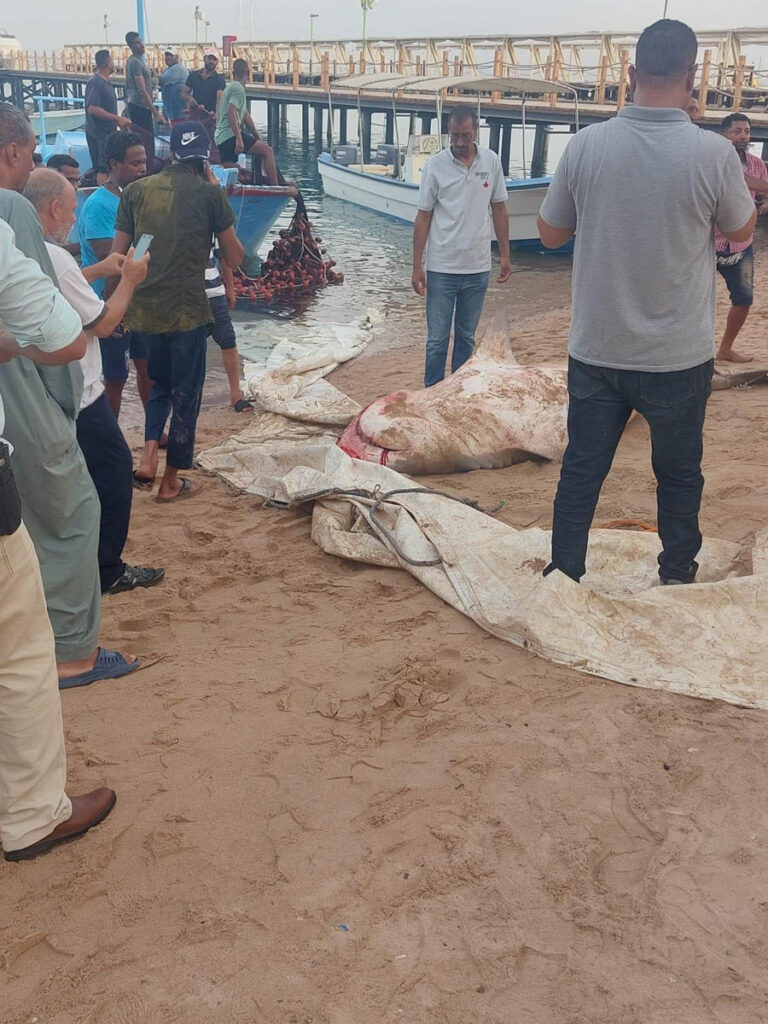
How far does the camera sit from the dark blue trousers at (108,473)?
3598 millimetres

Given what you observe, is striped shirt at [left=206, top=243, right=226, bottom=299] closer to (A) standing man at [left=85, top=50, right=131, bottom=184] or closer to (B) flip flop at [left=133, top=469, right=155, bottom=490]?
(B) flip flop at [left=133, top=469, right=155, bottom=490]

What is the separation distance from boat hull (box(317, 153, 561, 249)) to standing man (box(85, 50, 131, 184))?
14.0ft

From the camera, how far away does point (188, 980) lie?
6.50 feet

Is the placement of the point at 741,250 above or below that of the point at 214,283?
above

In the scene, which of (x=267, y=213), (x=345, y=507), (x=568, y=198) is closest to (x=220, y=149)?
(x=267, y=213)

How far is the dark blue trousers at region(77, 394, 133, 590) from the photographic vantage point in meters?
3.60

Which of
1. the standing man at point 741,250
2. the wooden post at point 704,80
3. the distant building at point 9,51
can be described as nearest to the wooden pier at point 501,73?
the wooden post at point 704,80

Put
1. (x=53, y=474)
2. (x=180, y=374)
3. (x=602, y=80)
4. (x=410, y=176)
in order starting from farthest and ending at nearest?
(x=602, y=80)
(x=410, y=176)
(x=180, y=374)
(x=53, y=474)

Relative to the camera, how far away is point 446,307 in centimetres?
618

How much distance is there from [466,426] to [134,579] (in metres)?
2.21

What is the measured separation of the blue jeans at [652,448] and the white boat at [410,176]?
1039cm

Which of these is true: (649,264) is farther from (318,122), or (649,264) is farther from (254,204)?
(318,122)

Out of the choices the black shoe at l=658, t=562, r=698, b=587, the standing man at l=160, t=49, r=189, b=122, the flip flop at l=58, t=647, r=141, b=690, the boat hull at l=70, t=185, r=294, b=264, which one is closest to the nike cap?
the flip flop at l=58, t=647, r=141, b=690

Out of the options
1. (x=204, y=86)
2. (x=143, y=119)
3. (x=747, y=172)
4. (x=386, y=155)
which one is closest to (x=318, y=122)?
(x=386, y=155)
